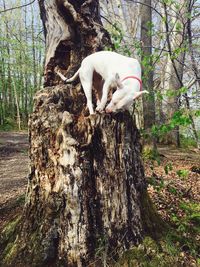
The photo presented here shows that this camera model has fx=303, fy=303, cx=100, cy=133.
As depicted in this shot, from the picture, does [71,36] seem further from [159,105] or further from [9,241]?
[159,105]

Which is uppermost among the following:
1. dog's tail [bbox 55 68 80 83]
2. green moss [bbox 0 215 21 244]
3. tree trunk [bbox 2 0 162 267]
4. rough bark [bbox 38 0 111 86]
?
rough bark [bbox 38 0 111 86]

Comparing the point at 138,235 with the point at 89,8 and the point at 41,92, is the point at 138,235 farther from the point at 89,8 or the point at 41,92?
the point at 89,8

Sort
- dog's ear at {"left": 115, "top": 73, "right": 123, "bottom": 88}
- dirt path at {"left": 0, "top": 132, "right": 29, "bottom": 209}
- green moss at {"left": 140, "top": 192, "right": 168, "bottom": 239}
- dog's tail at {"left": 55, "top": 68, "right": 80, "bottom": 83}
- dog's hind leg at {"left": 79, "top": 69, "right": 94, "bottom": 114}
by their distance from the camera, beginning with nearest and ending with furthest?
dog's ear at {"left": 115, "top": 73, "right": 123, "bottom": 88} → green moss at {"left": 140, "top": 192, "right": 168, "bottom": 239} → dog's hind leg at {"left": 79, "top": 69, "right": 94, "bottom": 114} → dog's tail at {"left": 55, "top": 68, "right": 80, "bottom": 83} → dirt path at {"left": 0, "top": 132, "right": 29, "bottom": 209}

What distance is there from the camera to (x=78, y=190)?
3.10 metres

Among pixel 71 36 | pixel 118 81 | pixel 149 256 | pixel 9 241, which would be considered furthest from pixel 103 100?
pixel 9 241

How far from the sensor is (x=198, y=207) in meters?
4.98

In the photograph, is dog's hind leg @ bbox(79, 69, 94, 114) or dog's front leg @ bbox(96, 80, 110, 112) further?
dog's hind leg @ bbox(79, 69, 94, 114)

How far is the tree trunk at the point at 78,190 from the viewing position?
3.11 metres

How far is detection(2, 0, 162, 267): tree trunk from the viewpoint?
3.11m

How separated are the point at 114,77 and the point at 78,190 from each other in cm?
132

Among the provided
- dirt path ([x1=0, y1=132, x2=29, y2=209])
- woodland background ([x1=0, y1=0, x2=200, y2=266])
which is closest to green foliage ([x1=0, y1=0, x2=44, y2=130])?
woodland background ([x1=0, y1=0, x2=200, y2=266])

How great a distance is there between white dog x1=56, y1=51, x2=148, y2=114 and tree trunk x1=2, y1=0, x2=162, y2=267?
18cm

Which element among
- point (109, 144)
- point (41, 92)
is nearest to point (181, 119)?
point (109, 144)

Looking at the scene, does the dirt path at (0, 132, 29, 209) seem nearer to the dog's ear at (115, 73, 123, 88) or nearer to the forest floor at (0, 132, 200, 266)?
the forest floor at (0, 132, 200, 266)
